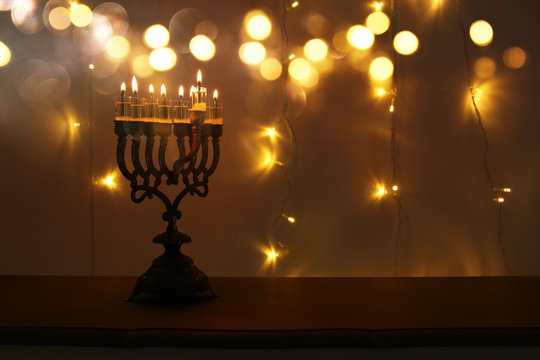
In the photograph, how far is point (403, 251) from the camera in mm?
1626

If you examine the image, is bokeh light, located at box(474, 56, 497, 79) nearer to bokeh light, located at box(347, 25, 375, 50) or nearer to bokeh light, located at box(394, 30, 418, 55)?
bokeh light, located at box(394, 30, 418, 55)

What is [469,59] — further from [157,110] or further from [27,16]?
[27,16]

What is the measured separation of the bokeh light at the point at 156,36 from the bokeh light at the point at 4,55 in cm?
43

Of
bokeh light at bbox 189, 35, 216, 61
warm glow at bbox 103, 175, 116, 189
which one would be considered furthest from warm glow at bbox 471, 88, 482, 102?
warm glow at bbox 103, 175, 116, 189

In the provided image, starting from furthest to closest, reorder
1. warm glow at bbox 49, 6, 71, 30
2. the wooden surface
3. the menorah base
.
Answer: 1. warm glow at bbox 49, 6, 71, 30
2. the menorah base
3. the wooden surface

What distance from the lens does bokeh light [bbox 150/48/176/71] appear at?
5.18 ft

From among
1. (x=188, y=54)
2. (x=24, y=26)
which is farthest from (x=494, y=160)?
(x=24, y=26)

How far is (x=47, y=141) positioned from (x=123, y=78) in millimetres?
312

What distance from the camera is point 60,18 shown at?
5.14 ft

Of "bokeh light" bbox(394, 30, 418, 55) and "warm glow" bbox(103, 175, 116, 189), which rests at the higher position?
"bokeh light" bbox(394, 30, 418, 55)

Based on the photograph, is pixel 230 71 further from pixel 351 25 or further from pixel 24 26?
pixel 24 26

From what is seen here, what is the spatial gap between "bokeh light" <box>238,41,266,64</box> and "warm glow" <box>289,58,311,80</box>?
95mm

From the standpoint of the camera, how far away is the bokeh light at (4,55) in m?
1.58

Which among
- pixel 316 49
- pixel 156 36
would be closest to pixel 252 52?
pixel 316 49
